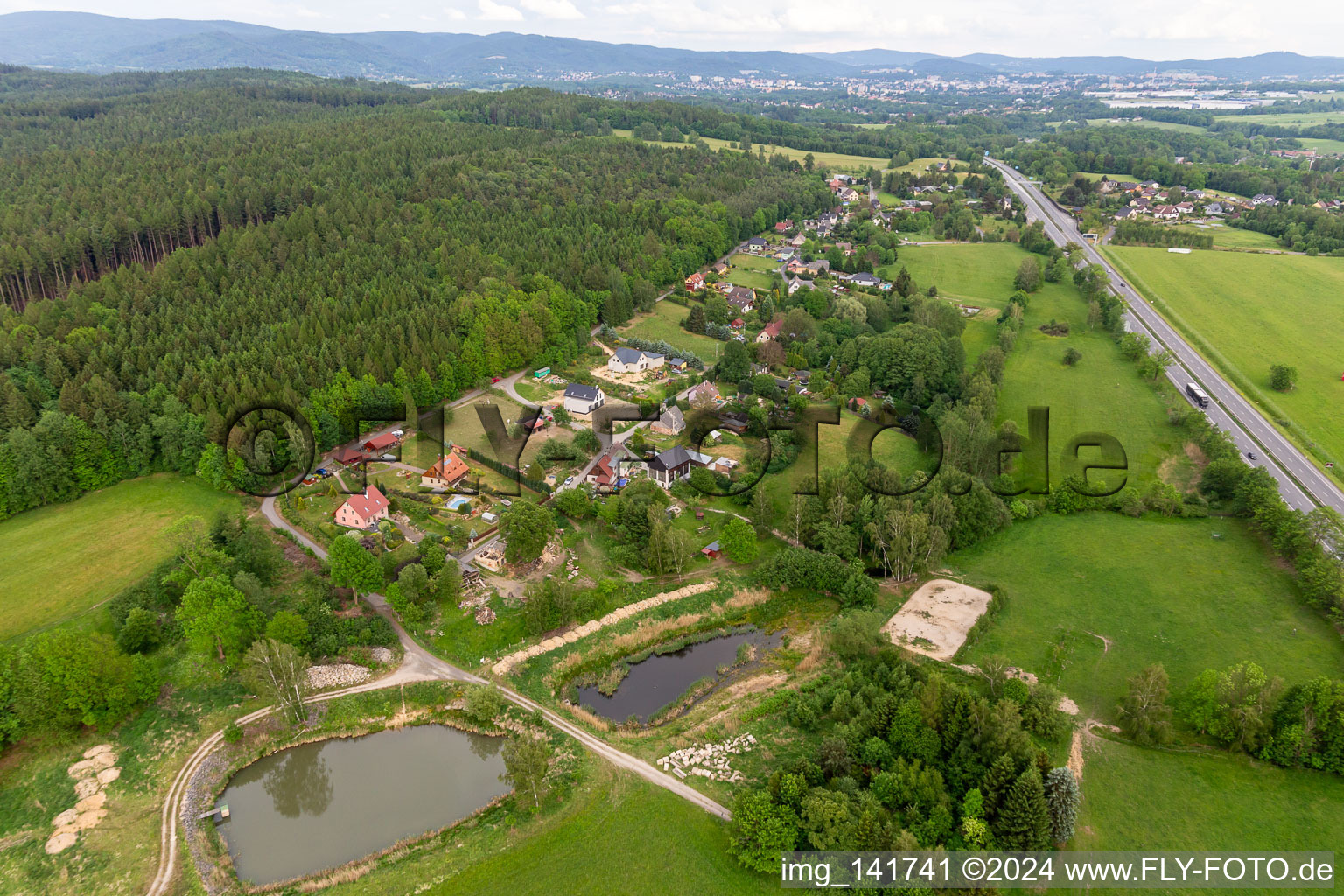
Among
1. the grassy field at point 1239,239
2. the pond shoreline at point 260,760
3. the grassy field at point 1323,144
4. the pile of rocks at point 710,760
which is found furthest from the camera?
the grassy field at point 1323,144

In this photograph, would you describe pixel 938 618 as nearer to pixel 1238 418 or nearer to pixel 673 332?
pixel 1238 418

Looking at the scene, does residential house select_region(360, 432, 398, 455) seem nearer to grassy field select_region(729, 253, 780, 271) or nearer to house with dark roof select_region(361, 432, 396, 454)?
house with dark roof select_region(361, 432, 396, 454)

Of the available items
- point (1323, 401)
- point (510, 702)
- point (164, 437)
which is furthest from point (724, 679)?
point (1323, 401)

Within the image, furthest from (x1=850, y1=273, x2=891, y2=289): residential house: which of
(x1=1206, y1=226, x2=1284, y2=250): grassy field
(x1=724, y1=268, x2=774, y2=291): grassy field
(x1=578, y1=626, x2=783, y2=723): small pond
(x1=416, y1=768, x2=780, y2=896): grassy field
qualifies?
(x1=416, y1=768, x2=780, y2=896): grassy field

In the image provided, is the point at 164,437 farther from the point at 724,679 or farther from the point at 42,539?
the point at 724,679

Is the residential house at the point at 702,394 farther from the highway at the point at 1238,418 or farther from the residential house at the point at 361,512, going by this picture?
the highway at the point at 1238,418

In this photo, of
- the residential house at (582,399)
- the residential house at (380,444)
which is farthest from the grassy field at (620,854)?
the residential house at (582,399)

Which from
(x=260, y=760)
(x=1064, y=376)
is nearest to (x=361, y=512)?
A: (x=260, y=760)
